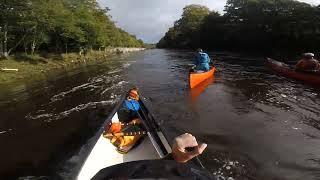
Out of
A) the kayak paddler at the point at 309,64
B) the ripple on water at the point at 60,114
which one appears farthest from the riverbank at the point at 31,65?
the kayak paddler at the point at 309,64

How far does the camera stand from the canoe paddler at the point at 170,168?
4.68m

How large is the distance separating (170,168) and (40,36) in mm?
39321

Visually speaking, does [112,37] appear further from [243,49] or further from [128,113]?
[128,113]

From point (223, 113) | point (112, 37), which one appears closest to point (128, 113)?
point (223, 113)

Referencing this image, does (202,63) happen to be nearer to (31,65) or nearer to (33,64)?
(31,65)

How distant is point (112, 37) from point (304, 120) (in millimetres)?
65268

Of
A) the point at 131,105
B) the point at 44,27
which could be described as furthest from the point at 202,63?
the point at 44,27

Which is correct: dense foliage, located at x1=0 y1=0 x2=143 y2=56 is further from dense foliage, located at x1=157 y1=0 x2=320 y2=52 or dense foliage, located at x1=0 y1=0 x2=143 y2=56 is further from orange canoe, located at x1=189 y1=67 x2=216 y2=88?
dense foliage, located at x1=157 y1=0 x2=320 y2=52

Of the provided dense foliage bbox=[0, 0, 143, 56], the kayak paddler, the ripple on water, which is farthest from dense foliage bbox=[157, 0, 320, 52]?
the ripple on water

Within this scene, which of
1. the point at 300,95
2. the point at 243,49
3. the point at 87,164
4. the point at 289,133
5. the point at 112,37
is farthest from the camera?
the point at 112,37

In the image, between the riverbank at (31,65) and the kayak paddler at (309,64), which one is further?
Answer: the riverbank at (31,65)

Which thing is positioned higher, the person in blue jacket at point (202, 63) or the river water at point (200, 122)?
the person in blue jacket at point (202, 63)

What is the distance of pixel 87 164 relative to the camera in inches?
305

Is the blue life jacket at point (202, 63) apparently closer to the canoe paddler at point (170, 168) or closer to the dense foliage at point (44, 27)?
the canoe paddler at point (170, 168)
